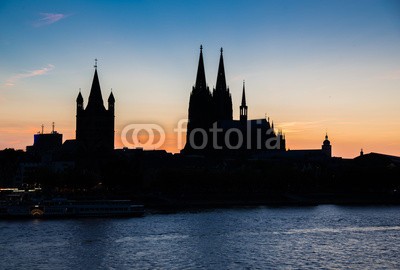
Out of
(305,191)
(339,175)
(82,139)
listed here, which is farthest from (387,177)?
(82,139)

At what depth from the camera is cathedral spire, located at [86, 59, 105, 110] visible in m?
119

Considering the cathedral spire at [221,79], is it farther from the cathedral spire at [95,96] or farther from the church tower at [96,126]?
the cathedral spire at [95,96]

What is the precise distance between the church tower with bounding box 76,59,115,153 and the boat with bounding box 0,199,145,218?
4969 centimetres

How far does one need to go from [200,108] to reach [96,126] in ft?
69.8

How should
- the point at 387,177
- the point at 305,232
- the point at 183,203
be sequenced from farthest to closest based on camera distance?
the point at 387,177
the point at 183,203
the point at 305,232

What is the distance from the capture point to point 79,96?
Result: 130375mm

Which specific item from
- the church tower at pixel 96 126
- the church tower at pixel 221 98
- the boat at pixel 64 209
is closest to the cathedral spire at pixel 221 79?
the church tower at pixel 221 98

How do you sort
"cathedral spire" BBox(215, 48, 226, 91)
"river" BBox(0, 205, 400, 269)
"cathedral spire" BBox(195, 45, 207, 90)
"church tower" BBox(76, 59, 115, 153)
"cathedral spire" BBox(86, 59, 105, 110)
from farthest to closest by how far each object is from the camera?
"cathedral spire" BBox(215, 48, 226, 91)
"cathedral spire" BBox(195, 45, 207, 90)
"church tower" BBox(76, 59, 115, 153)
"cathedral spire" BBox(86, 59, 105, 110)
"river" BBox(0, 205, 400, 269)

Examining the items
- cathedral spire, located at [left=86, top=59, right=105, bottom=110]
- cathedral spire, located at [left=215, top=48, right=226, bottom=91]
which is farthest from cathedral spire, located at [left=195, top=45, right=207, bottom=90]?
cathedral spire, located at [left=86, top=59, right=105, bottom=110]

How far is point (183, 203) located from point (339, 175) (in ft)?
138

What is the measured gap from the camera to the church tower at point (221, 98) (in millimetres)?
135200

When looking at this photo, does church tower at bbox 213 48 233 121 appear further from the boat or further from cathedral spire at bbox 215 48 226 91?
the boat

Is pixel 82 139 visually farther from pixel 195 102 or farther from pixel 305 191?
pixel 305 191

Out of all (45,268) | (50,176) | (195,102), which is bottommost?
(45,268)
